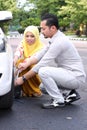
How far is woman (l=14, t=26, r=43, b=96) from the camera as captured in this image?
22.5 ft

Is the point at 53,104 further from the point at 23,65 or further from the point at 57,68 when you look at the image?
the point at 23,65

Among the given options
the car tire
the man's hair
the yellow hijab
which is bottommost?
the car tire

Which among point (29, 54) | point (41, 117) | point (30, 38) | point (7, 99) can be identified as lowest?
point (41, 117)

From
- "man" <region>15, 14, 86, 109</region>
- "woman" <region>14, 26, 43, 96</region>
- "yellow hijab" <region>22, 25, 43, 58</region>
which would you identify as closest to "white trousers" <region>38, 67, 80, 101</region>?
"man" <region>15, 14, 86, 109</region>

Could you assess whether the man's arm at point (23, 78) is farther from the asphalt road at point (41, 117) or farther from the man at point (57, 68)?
the asphalt road at point (41, 117)

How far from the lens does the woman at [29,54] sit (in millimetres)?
6871

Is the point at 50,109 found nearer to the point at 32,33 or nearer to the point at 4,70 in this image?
the point at 4,70

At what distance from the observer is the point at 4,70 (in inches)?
212

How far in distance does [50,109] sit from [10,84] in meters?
0.79

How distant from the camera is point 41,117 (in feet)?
18.3

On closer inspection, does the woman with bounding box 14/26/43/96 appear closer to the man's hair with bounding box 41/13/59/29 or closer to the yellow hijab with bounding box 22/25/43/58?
the yellow hijab with bounding box 22/25/43/58

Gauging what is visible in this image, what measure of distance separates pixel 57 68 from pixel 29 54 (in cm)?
91

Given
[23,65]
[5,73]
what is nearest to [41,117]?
[5,73]

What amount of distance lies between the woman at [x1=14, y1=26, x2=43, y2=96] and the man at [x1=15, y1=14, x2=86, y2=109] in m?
0.43
